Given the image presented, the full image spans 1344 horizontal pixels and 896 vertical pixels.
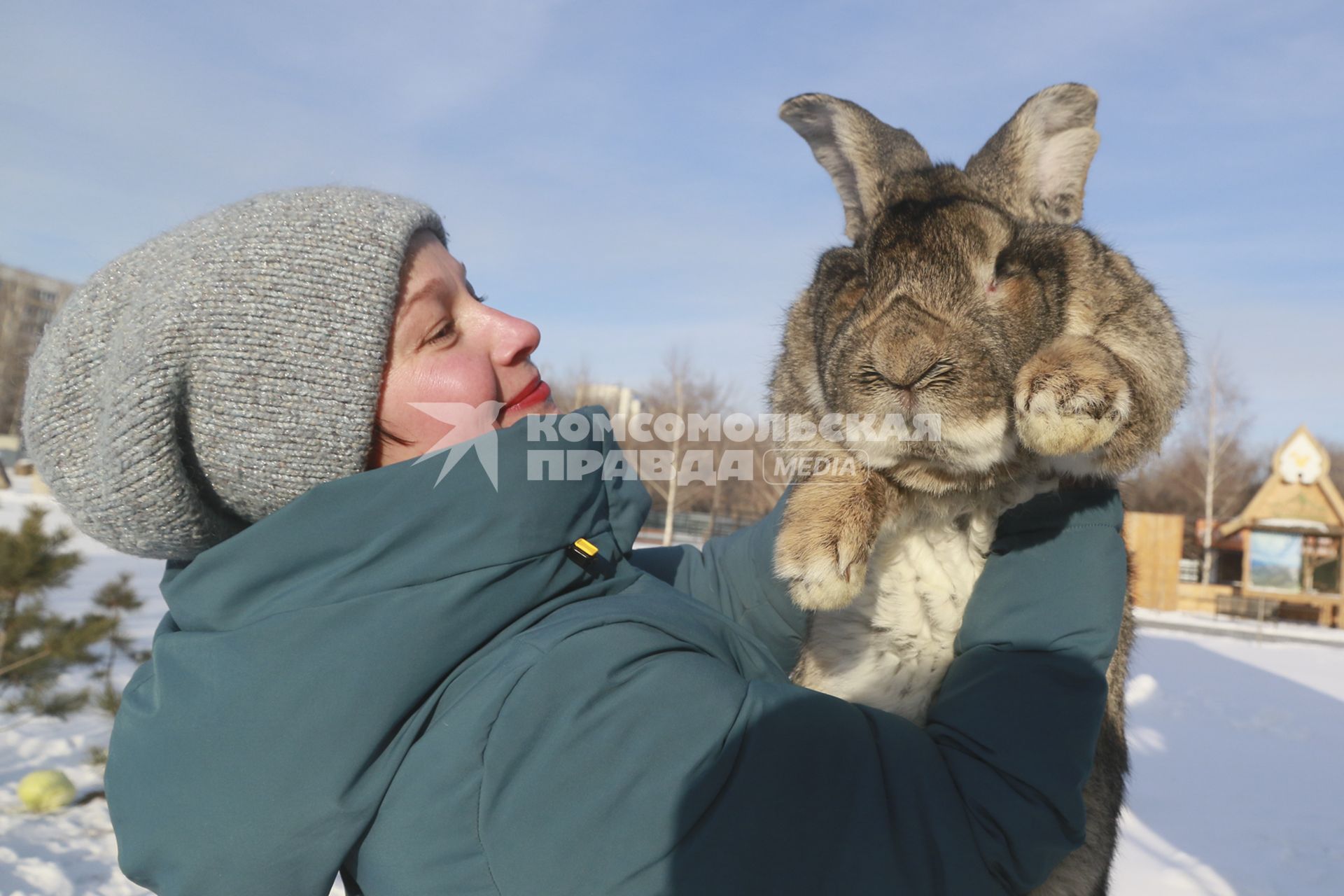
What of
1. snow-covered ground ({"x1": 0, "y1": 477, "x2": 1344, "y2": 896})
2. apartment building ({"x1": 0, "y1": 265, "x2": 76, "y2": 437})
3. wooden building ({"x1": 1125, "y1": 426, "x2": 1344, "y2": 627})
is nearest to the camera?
snow-covered ground ({"x1": 0, "y1": 477, "x2": 1344, "y2": 896})

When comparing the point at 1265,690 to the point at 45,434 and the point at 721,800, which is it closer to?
the point at 721,800

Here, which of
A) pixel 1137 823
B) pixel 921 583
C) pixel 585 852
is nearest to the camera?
pixel 585 852

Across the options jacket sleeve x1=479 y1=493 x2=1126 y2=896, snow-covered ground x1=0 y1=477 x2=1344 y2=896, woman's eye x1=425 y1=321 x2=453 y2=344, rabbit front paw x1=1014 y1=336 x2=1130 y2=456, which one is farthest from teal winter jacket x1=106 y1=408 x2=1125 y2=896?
snow-covered ground x1=0 y1=477 x2=1344 y2=896

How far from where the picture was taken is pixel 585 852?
138 cm

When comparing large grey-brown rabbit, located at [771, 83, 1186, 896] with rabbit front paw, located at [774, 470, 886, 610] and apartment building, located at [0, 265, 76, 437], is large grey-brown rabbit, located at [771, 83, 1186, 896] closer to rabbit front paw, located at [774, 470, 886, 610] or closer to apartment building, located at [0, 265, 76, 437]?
rabbit front paw, located at [774, 470, 886, 610]

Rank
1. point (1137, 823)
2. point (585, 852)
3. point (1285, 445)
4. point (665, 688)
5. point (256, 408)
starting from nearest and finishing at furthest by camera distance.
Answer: point (585, 852) → point (665, 688) → point (256, 408) → point (1137, 823) → point (1285, 445)

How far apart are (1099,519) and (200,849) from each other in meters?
1.82

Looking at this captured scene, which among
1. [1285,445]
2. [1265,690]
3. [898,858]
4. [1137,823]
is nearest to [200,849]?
[898,858]

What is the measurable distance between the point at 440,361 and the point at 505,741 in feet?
3.34

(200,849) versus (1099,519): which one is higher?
(1099,519)

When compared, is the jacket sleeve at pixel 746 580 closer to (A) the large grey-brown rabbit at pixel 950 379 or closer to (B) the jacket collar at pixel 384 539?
(A) the large grey-brown rabbit at pixel 950 379

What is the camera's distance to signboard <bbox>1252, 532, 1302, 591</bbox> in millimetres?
20031

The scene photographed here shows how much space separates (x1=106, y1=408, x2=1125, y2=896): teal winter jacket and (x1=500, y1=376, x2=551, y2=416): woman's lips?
60cm

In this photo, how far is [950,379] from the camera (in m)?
1.75
